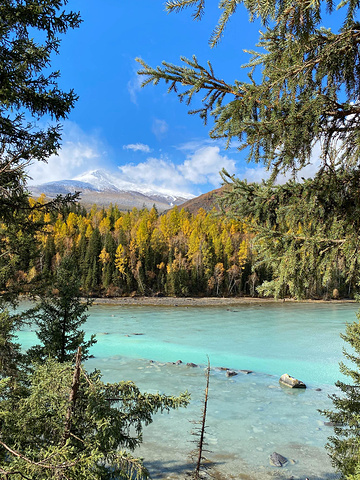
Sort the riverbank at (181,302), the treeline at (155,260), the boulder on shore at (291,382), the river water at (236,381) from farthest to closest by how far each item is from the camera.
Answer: the treeline at (155,260), the riverbank at (181,302), the boulder on shore at (291,382), the river water at (236,381)

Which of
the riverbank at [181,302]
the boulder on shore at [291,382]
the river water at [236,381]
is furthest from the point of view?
the riverbank at [181,302]

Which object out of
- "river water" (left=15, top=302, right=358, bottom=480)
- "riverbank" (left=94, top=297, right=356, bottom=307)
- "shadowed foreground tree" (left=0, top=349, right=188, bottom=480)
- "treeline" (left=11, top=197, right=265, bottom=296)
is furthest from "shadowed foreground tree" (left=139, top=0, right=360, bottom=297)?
"treeline" (left=11, top=197, right=265, bottom=296)

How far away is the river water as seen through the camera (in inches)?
316

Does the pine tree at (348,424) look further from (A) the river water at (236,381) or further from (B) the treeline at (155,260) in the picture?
(B) the treeline at (155,260)

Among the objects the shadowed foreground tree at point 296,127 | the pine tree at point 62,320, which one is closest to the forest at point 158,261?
the pine tree at point 62,320

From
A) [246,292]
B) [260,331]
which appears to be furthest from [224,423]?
Result: [246,292]

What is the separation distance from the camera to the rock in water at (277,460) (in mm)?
7685

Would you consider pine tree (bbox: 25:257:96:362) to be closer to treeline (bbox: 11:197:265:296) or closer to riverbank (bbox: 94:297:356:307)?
riverbank (bbox: 94:297:356:307)

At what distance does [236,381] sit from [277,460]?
593cm

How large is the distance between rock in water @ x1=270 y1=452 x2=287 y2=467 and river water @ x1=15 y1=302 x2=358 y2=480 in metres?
0.12

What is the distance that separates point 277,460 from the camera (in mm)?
7797

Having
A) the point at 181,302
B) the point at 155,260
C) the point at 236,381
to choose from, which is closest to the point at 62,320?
the point at 236,381

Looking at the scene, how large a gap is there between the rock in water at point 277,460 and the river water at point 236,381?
123mm

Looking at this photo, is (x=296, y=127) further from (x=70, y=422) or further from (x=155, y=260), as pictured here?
(x=155, y=260)
